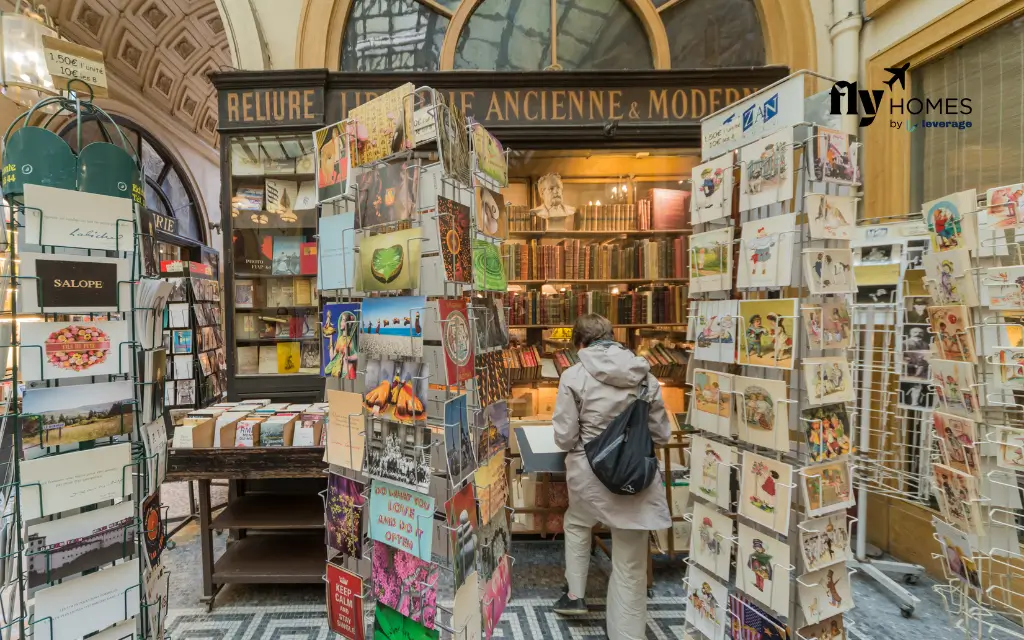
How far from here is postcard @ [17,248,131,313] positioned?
3.84ft

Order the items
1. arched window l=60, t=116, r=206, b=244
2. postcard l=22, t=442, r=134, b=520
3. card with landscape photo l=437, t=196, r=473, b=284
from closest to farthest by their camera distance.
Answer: postcard l=22, t=442, r=134, b=520, card with landscape photo l=437, t=196, r=473, b=284, arched window l=60, t=116, r=206, b=244

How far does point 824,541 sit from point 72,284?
2.49 metres

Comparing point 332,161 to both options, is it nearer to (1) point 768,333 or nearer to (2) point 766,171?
(2) point 766,171

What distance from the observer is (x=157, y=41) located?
19.9 ft

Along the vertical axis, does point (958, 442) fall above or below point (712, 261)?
below

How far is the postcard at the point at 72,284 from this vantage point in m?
1.17

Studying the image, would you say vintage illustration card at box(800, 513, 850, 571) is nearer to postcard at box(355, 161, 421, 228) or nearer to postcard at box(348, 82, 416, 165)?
postcard at box(355, 161, 421, 228)

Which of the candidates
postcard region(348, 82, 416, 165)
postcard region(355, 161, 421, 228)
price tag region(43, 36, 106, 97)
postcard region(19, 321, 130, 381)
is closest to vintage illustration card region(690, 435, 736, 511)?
postcard region(355, 161, 421, 228)

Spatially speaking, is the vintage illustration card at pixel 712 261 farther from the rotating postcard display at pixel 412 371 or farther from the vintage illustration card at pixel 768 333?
the rotating postcard display at pixel 412 371

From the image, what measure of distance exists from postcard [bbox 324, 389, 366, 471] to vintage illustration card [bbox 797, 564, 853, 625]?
1.61 m

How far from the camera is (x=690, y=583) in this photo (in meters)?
1.98

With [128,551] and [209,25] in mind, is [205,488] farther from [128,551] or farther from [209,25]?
[209,25]

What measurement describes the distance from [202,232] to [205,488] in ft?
24.4

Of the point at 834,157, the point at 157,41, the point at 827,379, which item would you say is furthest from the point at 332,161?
the point at 157,41
